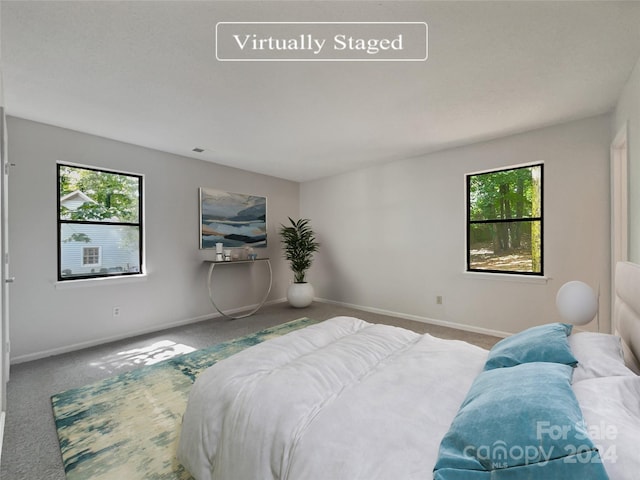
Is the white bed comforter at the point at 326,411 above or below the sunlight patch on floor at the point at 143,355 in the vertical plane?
above

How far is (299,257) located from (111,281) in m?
2.78

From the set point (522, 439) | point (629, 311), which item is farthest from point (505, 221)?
point (522, 439)

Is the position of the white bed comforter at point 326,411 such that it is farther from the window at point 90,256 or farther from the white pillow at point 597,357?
the window at point 90,256

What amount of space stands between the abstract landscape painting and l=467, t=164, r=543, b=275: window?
11.1ft

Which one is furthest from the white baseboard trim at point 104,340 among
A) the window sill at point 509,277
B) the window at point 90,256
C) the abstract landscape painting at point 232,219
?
the window sill at point 509,277

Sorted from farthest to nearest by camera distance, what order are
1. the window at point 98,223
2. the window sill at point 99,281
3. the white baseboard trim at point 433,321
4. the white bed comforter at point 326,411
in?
the white baseboard trim at point 433,321, the window at point 98,223, the window sill at point 99,281, the white bed comforter at point 326,411

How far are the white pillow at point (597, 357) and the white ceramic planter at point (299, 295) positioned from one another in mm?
4014

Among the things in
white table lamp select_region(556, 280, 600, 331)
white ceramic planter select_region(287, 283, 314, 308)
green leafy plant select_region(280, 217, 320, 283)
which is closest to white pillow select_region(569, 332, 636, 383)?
white table lamp select_region(556, 280, 600, 331)

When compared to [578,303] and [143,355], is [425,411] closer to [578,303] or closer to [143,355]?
[578,303]

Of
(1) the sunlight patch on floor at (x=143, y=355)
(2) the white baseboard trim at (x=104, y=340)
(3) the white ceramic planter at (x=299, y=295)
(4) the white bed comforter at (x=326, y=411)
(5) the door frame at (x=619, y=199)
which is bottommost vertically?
(1) the sunlight patch on floor at (x=143, y=355)

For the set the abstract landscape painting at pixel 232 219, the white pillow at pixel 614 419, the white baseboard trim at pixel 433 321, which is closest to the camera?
the white pillow at pixel 614 419

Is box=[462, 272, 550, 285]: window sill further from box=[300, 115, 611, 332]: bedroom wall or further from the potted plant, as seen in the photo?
the potted plant

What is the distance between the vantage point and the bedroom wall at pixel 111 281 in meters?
2.95

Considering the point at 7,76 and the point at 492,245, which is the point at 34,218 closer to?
the point at 7,76
